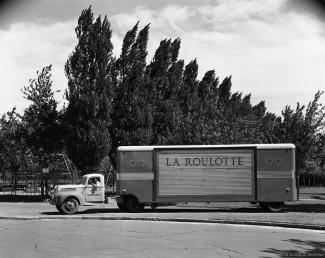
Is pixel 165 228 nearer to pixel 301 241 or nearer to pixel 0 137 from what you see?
pixel 301 241

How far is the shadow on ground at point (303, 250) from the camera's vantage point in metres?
10.5

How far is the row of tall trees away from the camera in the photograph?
110 feet

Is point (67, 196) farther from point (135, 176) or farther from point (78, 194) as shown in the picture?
point (135, 176)

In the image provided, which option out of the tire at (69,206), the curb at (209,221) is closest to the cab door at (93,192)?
the tire at (69,206)

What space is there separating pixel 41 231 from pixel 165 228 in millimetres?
3645

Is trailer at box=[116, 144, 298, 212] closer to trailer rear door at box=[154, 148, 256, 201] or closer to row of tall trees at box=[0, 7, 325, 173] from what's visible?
trailer rear door at box=[154, 148, 256, 201]

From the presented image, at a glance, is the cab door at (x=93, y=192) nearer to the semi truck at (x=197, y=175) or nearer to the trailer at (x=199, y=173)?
the semi truck at (x=197, y=175)

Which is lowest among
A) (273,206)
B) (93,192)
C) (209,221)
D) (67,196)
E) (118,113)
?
(209,221)

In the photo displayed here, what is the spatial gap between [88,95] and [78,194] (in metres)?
10.8

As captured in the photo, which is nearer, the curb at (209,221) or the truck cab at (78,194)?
the curb at (209,221)

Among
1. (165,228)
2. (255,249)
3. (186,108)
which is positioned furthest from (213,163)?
(186,108)

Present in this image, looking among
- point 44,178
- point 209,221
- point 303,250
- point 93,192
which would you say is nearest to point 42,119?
point 44,178

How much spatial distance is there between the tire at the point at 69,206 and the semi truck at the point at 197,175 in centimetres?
22

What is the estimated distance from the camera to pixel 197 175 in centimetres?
2392
